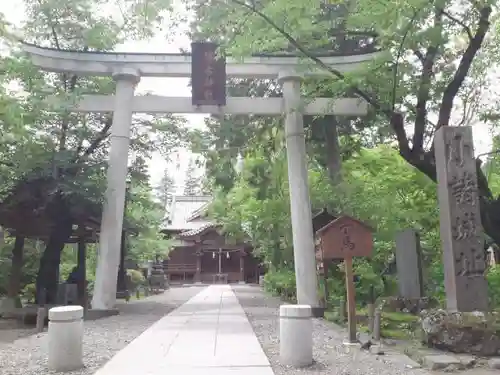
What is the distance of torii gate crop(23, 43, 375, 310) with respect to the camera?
12648 mm

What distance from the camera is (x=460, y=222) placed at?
768cm

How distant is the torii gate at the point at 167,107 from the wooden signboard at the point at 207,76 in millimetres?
332

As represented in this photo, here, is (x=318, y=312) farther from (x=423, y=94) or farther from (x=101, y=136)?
(x=101, y=136)

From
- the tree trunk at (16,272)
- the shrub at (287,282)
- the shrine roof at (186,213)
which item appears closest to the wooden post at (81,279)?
the tree trunk at (16,272)

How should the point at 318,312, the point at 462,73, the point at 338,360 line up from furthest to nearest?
the point at 318,312, the point at 462,73, the point at 338,360

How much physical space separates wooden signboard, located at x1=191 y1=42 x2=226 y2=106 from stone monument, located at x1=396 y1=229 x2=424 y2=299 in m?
5.85

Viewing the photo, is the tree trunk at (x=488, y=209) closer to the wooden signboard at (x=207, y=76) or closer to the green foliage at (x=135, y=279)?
the wooden signboard at (x=207, y=76)

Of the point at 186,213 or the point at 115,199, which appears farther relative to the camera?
the point at 186,213

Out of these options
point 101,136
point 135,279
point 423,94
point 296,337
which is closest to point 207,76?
point 101,136

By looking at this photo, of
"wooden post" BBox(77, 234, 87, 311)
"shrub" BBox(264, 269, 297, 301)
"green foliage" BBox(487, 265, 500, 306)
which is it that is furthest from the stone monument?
"wooden post" BBox(77, 234, 87, 311)

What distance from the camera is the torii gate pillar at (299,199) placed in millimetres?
12547

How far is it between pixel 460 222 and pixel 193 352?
450 centimetres

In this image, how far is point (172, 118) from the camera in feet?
56.6

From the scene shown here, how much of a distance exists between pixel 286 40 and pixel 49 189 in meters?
7.74
